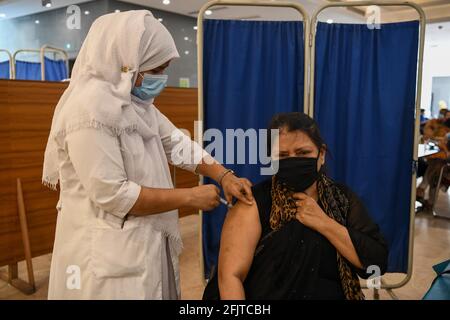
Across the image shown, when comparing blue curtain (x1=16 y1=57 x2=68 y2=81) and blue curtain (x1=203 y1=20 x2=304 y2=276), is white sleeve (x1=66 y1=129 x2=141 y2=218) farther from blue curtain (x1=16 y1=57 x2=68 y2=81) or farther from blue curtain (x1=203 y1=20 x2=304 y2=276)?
blue curtain (x1=16 y1=57 x2=68 y2=81)

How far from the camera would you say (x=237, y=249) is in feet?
4.55

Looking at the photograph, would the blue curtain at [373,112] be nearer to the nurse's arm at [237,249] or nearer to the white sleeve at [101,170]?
the nurse's arm at [237,249]

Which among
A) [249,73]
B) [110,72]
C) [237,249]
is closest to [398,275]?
[249,73]

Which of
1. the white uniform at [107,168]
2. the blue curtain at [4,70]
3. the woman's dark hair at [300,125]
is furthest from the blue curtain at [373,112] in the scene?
the blue curtain at [4,70]

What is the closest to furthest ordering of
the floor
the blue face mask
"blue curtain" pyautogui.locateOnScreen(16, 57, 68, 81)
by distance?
the blue face mask
the floor
"blue curtain" pyautogui.locateOnScreen(16, 57, 68, 81)

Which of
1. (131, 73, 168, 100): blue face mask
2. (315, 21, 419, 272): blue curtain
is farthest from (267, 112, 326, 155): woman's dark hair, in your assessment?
(315, 21, 419, 272): blue curtain

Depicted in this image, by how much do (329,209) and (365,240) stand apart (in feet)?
0.53

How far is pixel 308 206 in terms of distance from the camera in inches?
57.3

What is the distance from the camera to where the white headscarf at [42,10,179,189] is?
1.19m

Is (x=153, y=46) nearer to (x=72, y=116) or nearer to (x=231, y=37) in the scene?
(x=72, y=116)

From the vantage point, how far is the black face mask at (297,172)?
1459mm

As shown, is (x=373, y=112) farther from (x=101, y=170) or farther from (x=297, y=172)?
(x=101, y=170)

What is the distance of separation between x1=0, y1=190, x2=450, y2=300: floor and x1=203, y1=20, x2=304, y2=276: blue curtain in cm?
86
